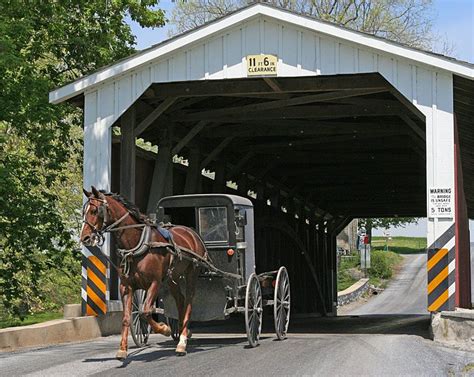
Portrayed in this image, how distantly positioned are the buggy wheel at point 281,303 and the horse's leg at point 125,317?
2.99 m

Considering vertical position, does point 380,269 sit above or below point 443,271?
below

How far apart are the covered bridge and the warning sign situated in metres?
0.02

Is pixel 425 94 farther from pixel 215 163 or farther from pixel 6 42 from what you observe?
pixel 215 163

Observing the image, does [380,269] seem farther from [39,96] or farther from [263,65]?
[263,65]

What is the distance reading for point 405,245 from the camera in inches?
3226

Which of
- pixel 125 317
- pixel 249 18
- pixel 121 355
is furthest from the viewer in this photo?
pixel 249 18

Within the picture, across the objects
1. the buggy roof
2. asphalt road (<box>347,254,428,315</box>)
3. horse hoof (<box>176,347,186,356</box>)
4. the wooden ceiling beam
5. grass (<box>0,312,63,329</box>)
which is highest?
the wooden ceiling beam

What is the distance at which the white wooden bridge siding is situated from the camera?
13.5 m

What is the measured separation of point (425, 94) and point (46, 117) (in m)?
7.43

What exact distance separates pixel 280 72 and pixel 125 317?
Result: 570 centimetres

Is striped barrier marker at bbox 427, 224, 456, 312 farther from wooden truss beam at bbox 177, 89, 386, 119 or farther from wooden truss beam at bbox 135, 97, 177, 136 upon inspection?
wooden truss beam at bbox 135, 97, 177, 136

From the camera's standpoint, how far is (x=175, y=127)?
733 inches

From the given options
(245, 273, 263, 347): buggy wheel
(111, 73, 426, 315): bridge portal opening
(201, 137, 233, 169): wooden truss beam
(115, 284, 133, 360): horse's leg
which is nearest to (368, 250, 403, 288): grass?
(111, 73, 426, 315): bridge portal opening

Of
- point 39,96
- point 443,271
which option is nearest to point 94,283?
point 39,96
